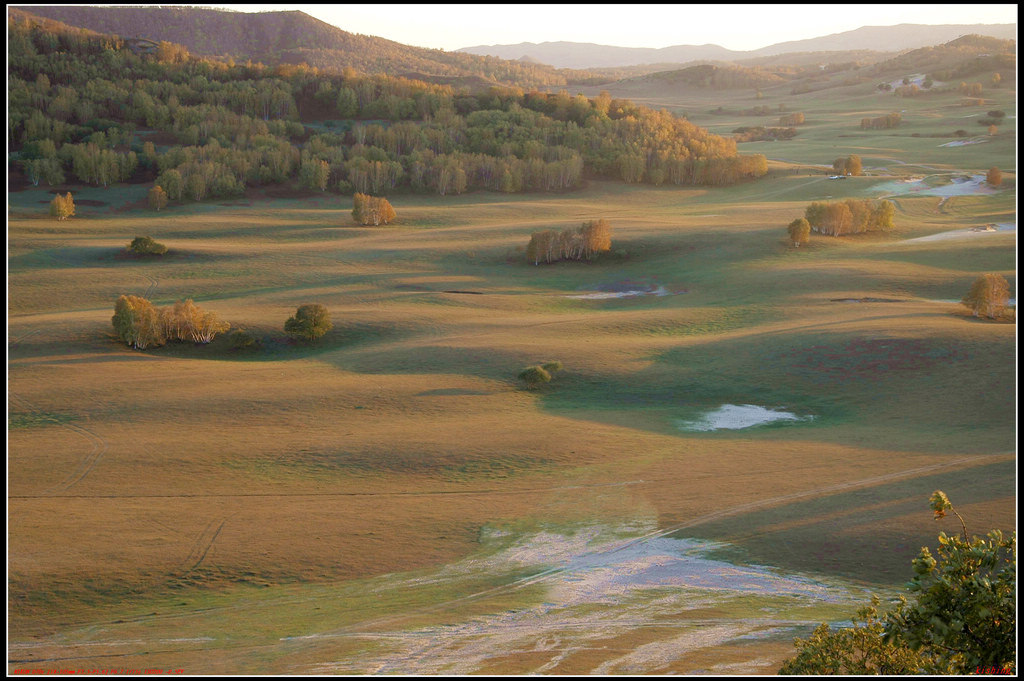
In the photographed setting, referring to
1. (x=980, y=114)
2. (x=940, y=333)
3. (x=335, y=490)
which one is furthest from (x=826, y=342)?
(x=980, y=114)

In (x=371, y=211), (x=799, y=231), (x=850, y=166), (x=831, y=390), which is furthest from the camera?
(x=850, y=166)

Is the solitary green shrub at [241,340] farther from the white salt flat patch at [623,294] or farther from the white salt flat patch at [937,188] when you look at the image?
the white salt flat patch at [937,188]

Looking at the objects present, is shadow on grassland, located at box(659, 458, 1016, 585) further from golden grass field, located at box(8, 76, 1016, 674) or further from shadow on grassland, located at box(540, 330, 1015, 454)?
shadow on grassland, located at box(540, 330, 1015, 454)

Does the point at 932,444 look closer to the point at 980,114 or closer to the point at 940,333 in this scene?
the point at 940,333

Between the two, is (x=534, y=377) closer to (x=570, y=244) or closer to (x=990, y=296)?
(x=990, y=296)

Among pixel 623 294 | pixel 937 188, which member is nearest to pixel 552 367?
pixel 623 294
